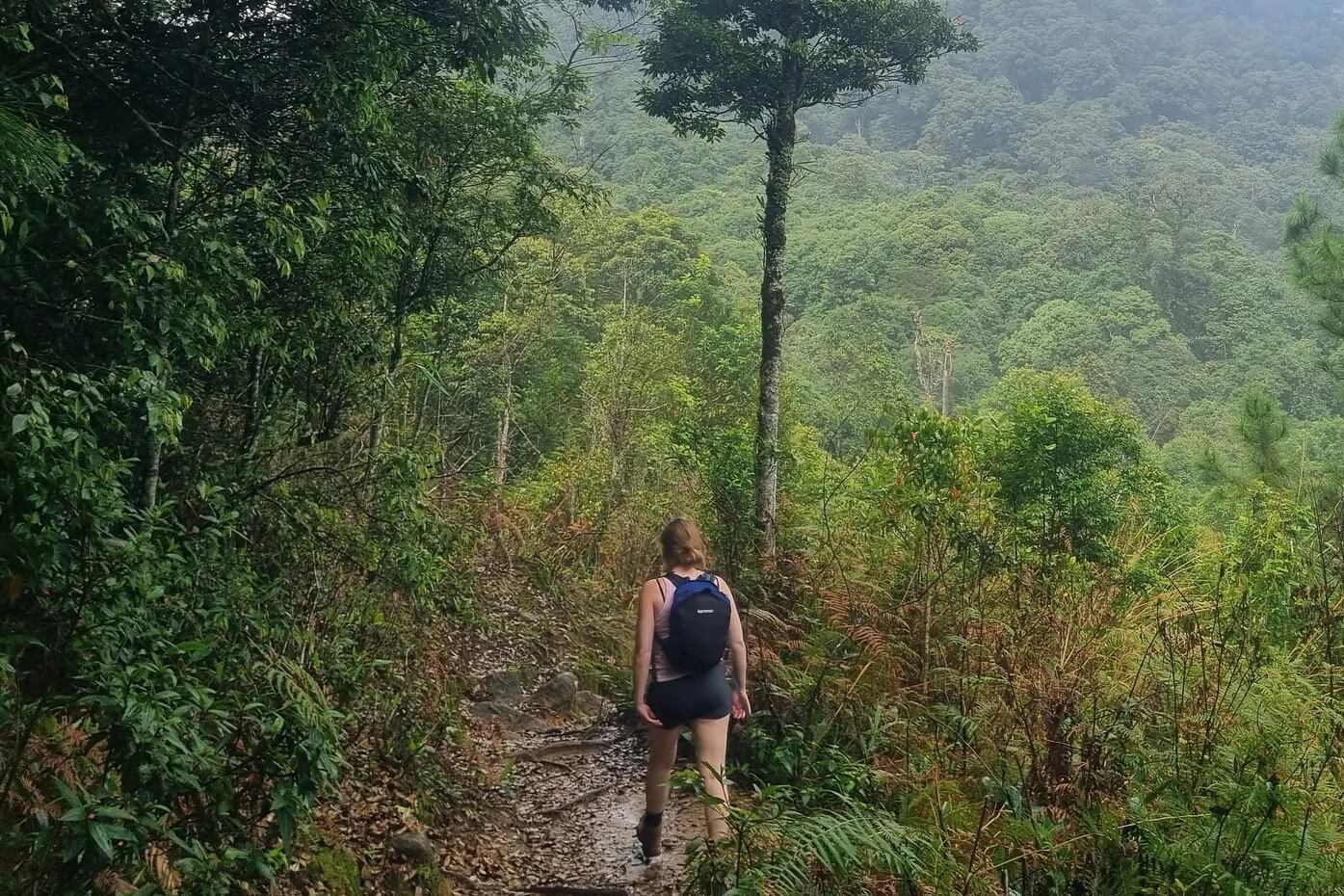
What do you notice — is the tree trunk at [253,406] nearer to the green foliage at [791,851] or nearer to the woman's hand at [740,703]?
the woman's hand at [740,703]

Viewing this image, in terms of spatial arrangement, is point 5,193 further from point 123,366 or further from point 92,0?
point 92,0

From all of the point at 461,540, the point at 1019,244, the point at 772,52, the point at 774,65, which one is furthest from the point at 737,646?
the point at 1019,244

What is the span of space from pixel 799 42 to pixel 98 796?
9.52 meters

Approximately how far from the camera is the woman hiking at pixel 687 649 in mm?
4094

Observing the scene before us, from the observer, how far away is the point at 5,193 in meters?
2.61

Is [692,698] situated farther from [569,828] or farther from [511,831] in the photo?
[511,831]

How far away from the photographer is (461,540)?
5.90 m

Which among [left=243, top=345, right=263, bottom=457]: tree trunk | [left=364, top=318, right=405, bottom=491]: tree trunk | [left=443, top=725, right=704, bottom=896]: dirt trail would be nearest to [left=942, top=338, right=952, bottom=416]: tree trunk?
[left=443, top=725, right=704, bottom=896]: dirt trail

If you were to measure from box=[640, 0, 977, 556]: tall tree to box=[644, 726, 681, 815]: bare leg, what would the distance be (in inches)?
214

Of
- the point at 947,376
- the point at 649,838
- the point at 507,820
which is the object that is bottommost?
the point at 507,820

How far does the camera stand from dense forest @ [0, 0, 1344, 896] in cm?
287

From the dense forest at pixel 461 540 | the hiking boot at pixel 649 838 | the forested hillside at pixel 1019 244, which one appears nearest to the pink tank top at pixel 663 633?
the dense forest at pixel 461 540

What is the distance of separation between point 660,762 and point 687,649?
26.2 inches

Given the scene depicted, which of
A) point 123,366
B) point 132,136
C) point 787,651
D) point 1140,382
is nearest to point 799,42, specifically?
point 787,651
